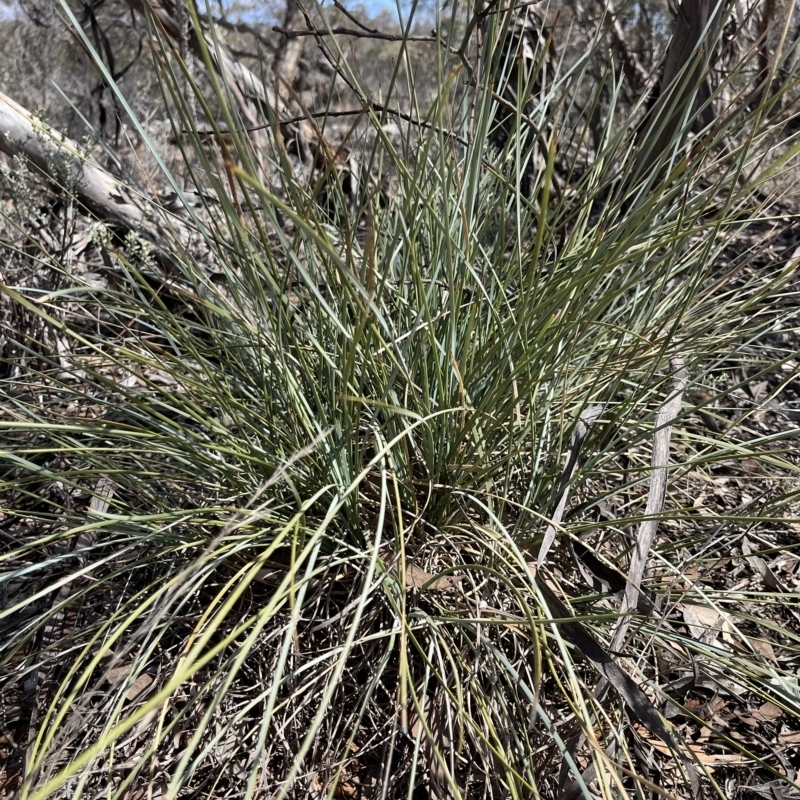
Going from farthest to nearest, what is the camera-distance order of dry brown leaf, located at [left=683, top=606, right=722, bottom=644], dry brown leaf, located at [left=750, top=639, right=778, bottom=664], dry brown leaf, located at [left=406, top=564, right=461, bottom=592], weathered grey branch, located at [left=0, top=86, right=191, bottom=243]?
weathered grey branch, located at [left=0, top=86, right=191, bottom=243]
dry brown leaf, located at [left=683, top=606, right=722, bottom=644]
dry brown leaf, located at [left=750, top=639, right=778, bottom=664]
dry brown leaf, located at [left=406, top=564, right=461, bottom=592]

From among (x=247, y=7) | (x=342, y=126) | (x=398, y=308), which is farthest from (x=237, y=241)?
(x=247, y=7)

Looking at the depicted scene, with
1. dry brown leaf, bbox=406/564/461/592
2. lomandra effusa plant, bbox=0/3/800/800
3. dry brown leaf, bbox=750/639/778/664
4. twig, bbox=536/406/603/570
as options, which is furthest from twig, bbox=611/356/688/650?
dry brown leaf, bbox=750/639/778/664

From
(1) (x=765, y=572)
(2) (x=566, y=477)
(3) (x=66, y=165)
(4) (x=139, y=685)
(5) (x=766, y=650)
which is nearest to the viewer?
(2) (x=566, y=477)

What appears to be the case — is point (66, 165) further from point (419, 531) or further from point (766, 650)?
point (766, 650)

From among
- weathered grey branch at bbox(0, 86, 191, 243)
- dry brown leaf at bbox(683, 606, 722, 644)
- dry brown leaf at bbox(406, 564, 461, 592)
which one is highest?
weathered grey branch at bbox(0, 86, 191, 243)


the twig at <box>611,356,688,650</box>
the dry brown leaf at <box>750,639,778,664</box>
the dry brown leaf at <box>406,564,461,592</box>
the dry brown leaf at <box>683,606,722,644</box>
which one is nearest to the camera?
the twig at <box>611,356,688,650</box>

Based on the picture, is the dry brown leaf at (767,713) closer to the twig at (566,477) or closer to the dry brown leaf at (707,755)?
the dry brown leaf at (707,755)

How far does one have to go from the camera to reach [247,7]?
7652 mm

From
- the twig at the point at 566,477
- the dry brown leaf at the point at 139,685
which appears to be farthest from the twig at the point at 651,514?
the dry brown leaf at the point at 139,685

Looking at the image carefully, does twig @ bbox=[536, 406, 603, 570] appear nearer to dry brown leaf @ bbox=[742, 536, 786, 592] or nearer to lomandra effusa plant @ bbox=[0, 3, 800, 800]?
lomandra effusa plant @ bbox=[0, 3, 800, 800]

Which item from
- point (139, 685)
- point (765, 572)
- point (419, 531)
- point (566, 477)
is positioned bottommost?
point (139, 685)

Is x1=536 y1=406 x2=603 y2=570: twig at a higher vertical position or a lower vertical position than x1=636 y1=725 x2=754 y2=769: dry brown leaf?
higher

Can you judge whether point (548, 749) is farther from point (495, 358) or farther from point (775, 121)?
point (775, 121)

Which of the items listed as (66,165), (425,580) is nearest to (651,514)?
(425,580)
